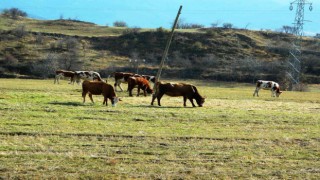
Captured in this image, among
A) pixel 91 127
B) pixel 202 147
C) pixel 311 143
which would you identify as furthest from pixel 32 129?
pixel 311 143

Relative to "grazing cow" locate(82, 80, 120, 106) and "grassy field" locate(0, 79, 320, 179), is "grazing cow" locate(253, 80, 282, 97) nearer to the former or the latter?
"grazing cow" locate(82, 80, 120, 106)

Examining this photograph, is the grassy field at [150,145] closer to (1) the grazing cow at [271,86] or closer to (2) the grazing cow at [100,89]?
(2) the grazing cow at [100,89]

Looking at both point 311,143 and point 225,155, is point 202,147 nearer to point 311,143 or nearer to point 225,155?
point 225,155

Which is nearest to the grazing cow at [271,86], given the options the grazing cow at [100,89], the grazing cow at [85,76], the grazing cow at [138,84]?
the grazing cow at [85,76]

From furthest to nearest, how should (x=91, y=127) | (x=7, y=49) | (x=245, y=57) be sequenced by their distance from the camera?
(x=245, y=57) < (x=7, y=49) < (x=91, y=127)

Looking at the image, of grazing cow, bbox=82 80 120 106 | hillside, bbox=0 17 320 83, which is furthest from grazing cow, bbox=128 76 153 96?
hillside, bbox=0 17 320 83

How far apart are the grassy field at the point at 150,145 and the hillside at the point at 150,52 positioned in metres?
71.9

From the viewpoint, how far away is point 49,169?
37.0 feet

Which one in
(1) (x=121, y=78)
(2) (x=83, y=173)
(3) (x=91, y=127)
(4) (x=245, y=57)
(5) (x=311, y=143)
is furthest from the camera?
(4) (x=245, y=57)

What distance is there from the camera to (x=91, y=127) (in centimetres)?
1748

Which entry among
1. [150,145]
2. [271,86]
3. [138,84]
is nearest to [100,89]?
[138,84]

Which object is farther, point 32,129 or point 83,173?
point 32,129

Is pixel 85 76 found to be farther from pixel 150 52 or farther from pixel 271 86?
pixel 150 52

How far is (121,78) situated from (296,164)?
32220mm
